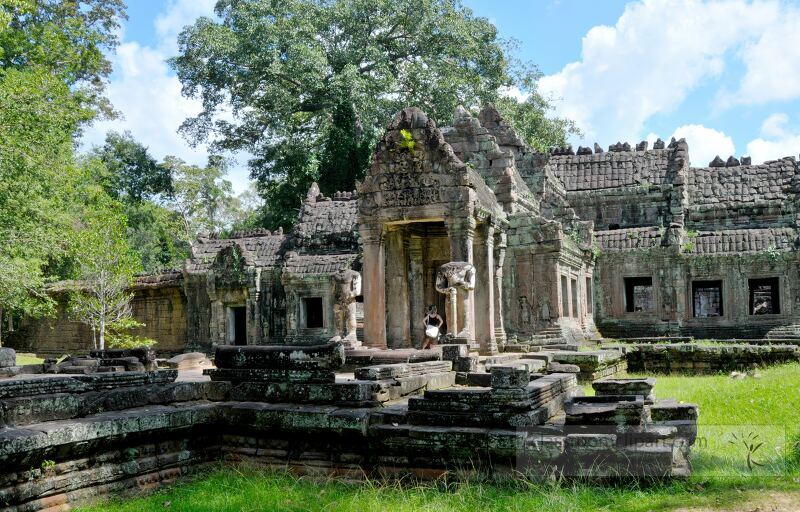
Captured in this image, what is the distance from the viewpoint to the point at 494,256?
52.2 feet

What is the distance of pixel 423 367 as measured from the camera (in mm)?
9742

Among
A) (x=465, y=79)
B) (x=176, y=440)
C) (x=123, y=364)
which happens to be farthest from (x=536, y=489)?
(x=465, y=79)

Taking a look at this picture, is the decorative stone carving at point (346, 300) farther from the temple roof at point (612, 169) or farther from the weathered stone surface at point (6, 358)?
the temple roof at point (612, 169)

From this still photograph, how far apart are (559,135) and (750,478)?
32841 millimetres

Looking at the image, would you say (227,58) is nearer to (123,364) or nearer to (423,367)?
(123,364)

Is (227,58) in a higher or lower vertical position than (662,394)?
higher

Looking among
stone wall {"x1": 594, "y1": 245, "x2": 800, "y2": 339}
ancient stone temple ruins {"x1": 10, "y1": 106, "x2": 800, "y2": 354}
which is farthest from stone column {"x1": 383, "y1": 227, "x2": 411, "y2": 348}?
stone wall {"x1": 594, "y1": 245, "x2": 800, "y2": 339}

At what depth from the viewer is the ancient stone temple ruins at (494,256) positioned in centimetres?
1461

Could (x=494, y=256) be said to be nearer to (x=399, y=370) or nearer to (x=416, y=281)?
(x=416, y=281)

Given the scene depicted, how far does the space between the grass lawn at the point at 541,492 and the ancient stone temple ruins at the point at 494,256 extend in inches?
282

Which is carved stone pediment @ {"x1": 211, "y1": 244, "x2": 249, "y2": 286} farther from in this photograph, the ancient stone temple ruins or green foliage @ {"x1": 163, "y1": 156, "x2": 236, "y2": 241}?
green foliage @ {"x1": 163, "y1": 156, "x2": 236, "y2": 241}

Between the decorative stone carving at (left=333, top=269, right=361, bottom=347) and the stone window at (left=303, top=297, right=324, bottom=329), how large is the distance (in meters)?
8.70

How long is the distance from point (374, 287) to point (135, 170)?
34320 mm

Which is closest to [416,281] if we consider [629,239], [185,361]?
[185,361]
